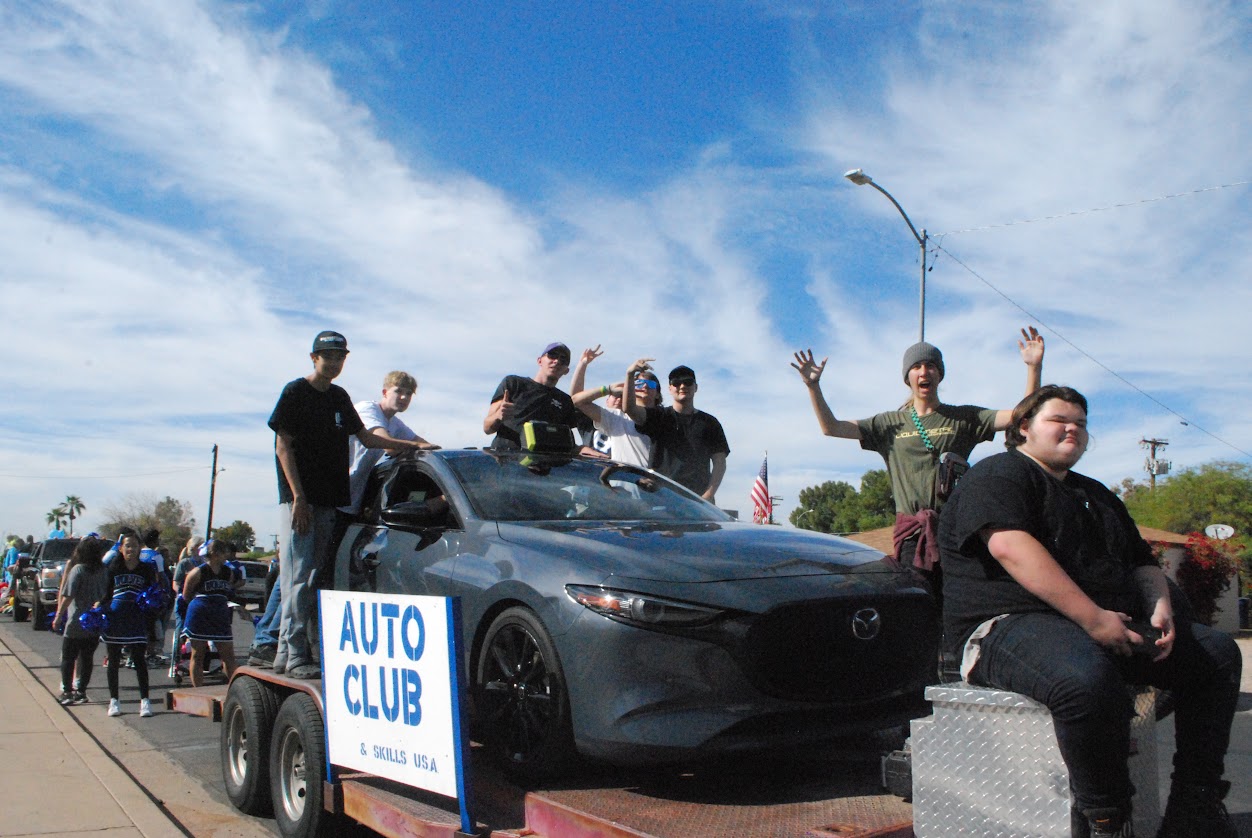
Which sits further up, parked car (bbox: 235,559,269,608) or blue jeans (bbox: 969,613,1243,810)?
blue jeans (bbox: 969,613,1243,810)

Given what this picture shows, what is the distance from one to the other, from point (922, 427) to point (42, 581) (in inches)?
796

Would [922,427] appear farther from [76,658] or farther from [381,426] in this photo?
[76,658]

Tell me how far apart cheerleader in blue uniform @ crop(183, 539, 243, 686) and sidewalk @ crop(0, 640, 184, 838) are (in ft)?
6.13

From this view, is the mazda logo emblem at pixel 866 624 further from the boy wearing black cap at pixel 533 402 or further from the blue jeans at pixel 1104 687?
the boy wearing black cap at pixel 533 402

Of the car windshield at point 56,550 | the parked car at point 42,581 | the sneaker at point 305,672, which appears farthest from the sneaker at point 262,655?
the car windshield at point 56,550

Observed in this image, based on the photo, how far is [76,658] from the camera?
10.6 metres

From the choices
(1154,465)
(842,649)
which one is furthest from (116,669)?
(1154,465)

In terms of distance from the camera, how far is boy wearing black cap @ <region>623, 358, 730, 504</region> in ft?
21.9

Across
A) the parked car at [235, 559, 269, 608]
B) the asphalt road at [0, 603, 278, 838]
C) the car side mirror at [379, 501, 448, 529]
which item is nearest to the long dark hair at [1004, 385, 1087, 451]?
the car side mirror at [379, 501, 448, 529]

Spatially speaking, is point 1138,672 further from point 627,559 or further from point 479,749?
point 479,749

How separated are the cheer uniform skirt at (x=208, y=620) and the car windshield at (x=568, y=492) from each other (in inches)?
287

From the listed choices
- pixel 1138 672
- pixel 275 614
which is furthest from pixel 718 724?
pixel 275 614

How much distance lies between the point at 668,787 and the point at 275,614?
10.4 feet

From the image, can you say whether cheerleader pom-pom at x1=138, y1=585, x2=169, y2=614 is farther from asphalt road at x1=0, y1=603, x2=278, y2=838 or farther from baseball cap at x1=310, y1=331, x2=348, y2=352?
baseball cap at x1=310, y1=331, x2=348, y2=352
